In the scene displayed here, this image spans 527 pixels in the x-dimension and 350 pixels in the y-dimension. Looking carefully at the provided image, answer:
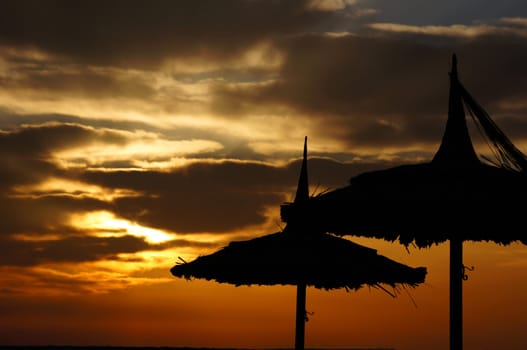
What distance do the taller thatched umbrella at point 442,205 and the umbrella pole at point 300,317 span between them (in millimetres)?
4560

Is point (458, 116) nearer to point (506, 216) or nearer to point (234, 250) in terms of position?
point (506, 216)

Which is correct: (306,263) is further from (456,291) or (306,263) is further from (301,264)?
(456,291)

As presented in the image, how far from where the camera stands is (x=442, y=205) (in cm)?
1135

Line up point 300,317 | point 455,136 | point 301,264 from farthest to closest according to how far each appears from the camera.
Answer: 1. point 300,317
2. point 301,264
3. point 455,136

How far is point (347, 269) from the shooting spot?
624 inches

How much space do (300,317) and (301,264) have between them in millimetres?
1818

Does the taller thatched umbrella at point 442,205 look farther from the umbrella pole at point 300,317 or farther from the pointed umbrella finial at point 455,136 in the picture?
the umbrella pole at point 300,317

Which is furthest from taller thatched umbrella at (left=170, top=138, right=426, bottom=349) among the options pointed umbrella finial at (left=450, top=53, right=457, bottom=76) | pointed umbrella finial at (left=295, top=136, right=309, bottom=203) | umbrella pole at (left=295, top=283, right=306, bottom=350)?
pointed umbrella finial at (left=450, top=53, right=457, bottom=76)

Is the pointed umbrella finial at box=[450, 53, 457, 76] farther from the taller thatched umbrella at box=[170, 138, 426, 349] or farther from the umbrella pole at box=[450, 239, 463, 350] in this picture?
the taller thatched umbrella at box=[170, 138, 426, 349]

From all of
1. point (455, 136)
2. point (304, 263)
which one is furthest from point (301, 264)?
point (455, 136)

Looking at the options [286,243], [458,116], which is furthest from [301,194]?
[458,116]

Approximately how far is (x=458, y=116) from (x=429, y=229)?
7.35 feet

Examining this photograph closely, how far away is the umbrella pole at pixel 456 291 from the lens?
12594 millimetres

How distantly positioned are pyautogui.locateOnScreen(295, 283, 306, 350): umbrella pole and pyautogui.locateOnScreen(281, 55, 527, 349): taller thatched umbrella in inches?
180
